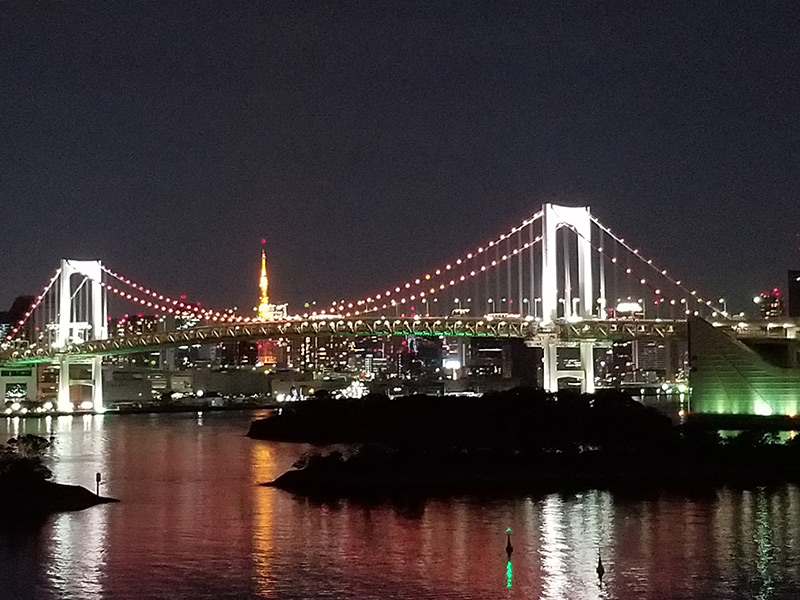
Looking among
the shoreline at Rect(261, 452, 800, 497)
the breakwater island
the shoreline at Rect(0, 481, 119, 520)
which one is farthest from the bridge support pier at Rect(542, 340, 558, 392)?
the shoreline at Rect(0, 481, 119, 520)

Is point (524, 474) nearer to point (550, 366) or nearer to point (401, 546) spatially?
point (401, 546)

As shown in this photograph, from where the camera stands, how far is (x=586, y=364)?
1553 inches

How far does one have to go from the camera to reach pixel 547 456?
Answer: 2367 cm

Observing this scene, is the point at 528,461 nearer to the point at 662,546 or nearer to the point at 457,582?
the point at 662,546

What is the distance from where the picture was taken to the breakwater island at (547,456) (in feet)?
72.5

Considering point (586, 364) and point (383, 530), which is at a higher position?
point (586, 364)

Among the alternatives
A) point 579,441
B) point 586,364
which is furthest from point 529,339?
point 579,441

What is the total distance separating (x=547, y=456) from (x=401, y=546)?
7.92 meters

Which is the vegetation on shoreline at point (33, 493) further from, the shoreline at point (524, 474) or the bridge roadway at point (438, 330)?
the bridge roadway at point (438, 330)

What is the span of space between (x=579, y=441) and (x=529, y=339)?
557 inches

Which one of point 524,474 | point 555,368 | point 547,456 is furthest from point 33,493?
point 555,368

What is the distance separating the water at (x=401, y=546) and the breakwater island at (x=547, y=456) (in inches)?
50.8

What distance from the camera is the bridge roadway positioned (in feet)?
125

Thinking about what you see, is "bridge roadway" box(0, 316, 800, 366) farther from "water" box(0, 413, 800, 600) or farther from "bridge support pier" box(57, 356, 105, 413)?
"water" box(0, 413, 800, 600)
